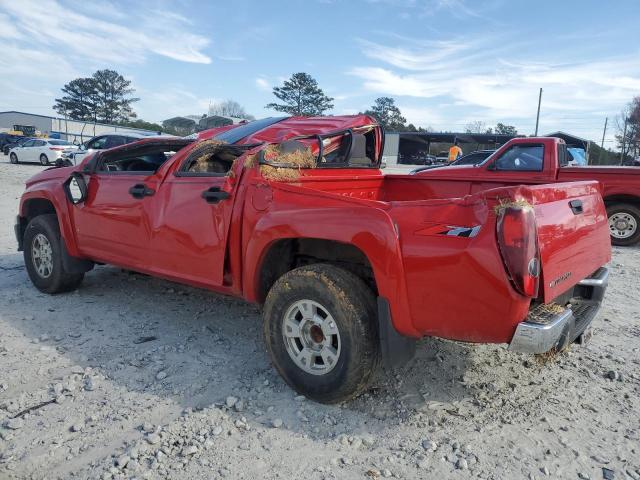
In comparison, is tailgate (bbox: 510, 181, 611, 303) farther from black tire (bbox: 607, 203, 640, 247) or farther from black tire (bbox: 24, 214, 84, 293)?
black tire (bbox: 607, 203, 640, 247)

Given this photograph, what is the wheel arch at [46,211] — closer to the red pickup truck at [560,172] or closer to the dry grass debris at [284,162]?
the dry grass debris at [284,162]

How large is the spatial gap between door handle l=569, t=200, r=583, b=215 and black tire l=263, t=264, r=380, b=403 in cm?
132

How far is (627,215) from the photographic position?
866 centimetres

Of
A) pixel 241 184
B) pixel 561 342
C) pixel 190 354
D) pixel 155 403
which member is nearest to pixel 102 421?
pixel 155 403

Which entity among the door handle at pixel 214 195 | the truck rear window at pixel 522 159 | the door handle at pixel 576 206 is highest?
the truck rear window at pixel 522 159

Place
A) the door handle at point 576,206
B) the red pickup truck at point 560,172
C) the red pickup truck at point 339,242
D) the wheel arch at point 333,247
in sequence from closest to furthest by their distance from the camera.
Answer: the red pickup truck at point 339,242, the wheel arch at point 333,247, the door handle at point 576,206, the red pickup truck at point 560,172

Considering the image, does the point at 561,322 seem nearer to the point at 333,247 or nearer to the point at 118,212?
the point at 333,247

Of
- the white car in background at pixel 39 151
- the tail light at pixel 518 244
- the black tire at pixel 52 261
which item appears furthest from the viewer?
the white car in background at pixel 39 151

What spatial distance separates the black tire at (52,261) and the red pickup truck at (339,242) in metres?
0.22

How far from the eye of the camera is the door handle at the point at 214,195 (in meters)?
3.55

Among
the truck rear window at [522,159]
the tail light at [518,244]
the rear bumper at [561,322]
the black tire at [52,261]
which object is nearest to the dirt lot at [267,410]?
the rear bumper at [561,322]

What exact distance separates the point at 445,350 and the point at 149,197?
268 centimetres

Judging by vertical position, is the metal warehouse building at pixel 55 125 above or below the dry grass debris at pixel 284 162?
above

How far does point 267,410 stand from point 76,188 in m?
3.17
